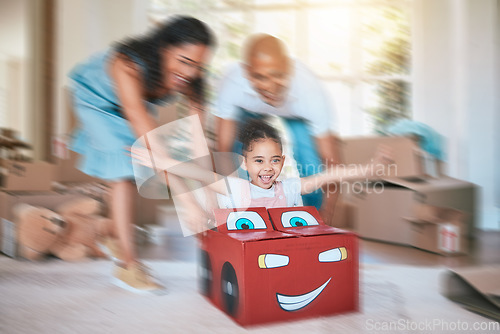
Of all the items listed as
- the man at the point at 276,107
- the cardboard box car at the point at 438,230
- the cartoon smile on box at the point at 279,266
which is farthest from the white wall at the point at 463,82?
the cartoon smile on box at the point at 279,266

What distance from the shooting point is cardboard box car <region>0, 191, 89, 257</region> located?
1682mm

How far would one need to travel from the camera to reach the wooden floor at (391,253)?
66.0 inches

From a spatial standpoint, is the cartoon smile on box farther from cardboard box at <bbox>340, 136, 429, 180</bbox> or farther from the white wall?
the white wall

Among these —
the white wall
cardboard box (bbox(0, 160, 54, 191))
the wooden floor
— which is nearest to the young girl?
the wooden floor

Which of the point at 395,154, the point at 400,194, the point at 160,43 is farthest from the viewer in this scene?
the point at 395,154

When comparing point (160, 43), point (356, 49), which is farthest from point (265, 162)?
point (356, 49)

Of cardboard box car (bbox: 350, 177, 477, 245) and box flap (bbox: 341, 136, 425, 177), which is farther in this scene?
box flap (bbox: 341, 136, 425, 177)

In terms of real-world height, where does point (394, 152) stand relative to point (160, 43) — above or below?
below

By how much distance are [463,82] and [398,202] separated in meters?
0.86

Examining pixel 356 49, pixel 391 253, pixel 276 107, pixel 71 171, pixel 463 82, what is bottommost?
pixel 391 253

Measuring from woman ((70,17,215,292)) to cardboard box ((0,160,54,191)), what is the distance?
0.45 meters

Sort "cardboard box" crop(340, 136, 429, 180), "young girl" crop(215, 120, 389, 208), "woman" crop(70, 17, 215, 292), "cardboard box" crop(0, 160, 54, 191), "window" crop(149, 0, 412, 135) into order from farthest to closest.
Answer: "window" crop(149, 0, 412, 135), "cardboard box" crop(340, 136, 429, 180), "cardboard box" crop(0, 160, 54, 191), "woman" crop(70, 17, 215, 292), "young girl" crop(215, 120, 389, 208)

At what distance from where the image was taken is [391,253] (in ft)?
5.97

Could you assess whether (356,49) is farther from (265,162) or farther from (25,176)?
(25,176)
